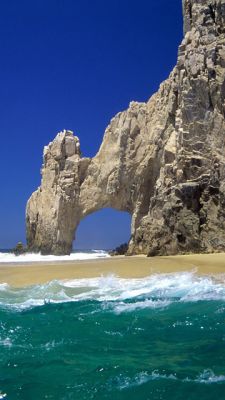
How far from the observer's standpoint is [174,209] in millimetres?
25453

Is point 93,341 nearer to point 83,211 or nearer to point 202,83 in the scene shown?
point 202,83

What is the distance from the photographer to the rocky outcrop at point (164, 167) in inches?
986

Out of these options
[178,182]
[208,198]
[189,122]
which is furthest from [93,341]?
[189,122]

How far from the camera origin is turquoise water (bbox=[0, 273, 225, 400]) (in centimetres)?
436

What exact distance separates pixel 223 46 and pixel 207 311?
81.8ft

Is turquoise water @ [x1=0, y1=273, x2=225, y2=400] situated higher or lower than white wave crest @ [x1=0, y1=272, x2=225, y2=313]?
lower

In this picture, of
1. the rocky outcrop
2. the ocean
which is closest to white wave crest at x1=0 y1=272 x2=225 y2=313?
the ocean

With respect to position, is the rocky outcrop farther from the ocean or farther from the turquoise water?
the turquoise water

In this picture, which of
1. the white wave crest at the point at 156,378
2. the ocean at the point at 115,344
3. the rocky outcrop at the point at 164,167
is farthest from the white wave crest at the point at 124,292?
the rocky outcrop at the point at 164,167

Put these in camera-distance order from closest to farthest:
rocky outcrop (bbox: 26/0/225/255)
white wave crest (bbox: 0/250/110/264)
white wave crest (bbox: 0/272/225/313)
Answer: white wave crest (bbox: 0/272/225/313), rocky outcrop (bbox: 26/0/225/255), white wave crest (bbox: 0/250/110/264)

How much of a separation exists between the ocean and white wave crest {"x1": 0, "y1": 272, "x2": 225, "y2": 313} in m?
0.02

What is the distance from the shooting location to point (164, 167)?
31.3 meters

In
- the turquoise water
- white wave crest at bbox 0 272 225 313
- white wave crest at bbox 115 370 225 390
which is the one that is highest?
white wave crest at bbox 0 272 225 313

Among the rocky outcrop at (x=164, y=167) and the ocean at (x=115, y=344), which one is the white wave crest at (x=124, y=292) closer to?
the ocean at (x=115, y=344)
